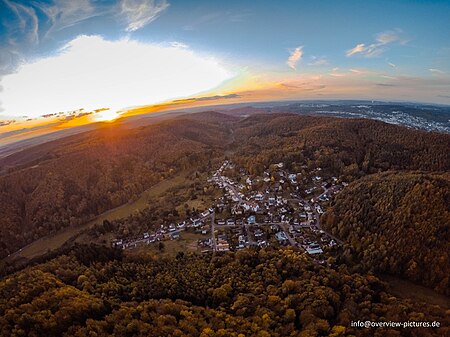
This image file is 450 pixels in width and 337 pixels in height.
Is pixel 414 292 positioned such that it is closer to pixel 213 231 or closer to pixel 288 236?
pixel 288 236

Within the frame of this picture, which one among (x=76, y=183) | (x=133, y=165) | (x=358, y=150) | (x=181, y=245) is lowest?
(x=181, y=245)

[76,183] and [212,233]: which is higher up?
[76,183]

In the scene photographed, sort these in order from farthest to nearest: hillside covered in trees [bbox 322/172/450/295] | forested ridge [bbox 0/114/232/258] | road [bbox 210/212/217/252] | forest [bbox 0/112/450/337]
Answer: forested ridge [bbox 0/114/232/258], road [bbox 210/212/217/252], hillside covered in trees [bbox 322/172/450/295], forest [bbox 0/112/450/337]

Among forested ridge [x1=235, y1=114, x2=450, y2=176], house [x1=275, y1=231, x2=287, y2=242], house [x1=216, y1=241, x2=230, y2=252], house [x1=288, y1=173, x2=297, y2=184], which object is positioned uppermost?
forested ridge [x1=235, y1=114, x2=450, y2=176]

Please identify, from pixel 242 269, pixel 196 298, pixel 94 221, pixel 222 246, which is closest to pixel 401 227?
pixel 242 269

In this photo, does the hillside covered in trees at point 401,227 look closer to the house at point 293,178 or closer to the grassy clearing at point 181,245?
the house at point 293,178

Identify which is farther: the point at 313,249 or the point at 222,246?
the point at 222,246

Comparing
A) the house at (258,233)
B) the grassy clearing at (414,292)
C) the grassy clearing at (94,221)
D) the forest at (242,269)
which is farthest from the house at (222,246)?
the grassy clearing at (94,221)

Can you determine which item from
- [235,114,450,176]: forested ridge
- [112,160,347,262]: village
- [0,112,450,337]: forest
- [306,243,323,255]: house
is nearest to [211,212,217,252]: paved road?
[112,160,347,262]: village

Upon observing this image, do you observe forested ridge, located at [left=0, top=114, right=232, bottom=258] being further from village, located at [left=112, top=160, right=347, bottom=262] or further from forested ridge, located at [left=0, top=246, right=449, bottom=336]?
forested ridge, located at [left=0, top=246, right=449, bottom=336]
